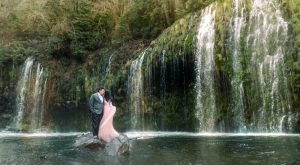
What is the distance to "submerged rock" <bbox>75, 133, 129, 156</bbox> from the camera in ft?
50.8

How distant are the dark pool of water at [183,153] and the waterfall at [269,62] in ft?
11.2

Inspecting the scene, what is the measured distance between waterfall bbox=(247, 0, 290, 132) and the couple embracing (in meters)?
8.88

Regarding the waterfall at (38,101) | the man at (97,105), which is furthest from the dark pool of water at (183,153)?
the waterfall at (38,101)

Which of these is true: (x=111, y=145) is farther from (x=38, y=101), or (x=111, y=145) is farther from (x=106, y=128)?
(x=38, y=101)

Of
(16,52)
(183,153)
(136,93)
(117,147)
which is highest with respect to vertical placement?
(16,52)

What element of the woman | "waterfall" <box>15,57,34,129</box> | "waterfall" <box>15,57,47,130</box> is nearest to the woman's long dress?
the woman

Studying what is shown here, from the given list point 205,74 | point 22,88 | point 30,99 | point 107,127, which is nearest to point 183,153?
point 107,127

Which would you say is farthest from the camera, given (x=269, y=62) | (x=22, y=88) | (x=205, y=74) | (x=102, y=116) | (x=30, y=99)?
(x=22, y=88)

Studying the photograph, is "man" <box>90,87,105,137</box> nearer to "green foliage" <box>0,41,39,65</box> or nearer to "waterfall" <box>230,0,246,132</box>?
"waterfall" <box>230,0,246,132</box>

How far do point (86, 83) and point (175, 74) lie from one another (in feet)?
21.1

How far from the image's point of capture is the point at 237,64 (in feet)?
79.9

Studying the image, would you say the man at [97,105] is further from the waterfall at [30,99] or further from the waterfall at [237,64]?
the waterfall at [30,99]

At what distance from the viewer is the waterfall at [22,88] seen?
32375 mm

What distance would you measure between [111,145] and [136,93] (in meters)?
12.3
